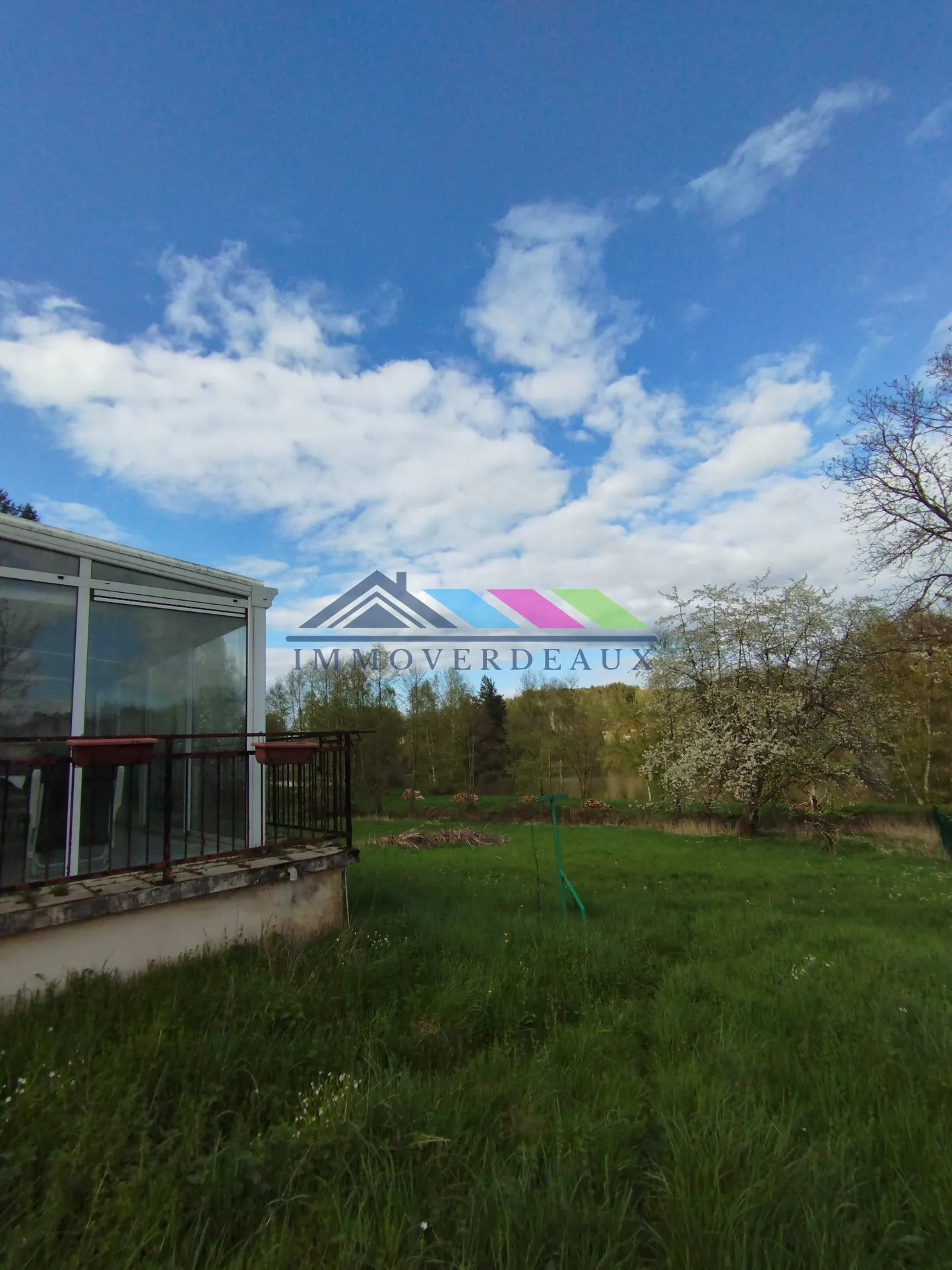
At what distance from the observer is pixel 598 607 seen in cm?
2342

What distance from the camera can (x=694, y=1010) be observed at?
3.44 meters

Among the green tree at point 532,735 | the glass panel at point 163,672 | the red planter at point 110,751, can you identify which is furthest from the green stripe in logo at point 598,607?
the red planter at point 110,751

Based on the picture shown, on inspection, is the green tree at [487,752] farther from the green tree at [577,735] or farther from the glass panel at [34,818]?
the glass panel at [34,818]

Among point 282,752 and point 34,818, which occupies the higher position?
point 282,752

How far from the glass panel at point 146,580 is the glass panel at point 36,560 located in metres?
0.17

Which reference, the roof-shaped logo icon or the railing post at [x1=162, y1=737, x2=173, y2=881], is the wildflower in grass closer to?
the railing post at [x1=162, y1=737, x2=173, y2=881]

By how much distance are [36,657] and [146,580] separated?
1028mm

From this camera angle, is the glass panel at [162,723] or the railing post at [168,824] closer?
the railing post at [168,824]

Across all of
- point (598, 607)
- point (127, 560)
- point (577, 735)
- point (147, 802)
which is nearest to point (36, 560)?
point (127, 560)

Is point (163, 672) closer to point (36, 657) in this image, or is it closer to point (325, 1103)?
point (36, 657)

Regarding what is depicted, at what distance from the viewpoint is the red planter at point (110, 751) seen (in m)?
3.48

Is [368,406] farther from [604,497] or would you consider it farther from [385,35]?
[604,497]

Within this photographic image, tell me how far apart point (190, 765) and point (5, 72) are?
24.3ft

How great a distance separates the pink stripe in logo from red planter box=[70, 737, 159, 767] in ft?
68.4
